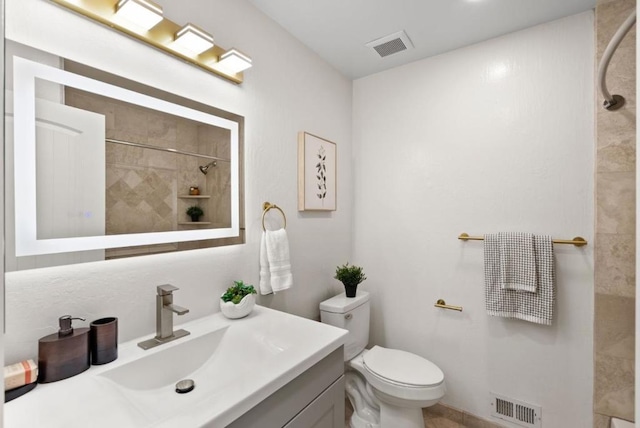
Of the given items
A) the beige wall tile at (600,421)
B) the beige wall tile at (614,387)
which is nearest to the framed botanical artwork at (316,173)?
the beige wall tile at (614,387)

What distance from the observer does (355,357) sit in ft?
6.20

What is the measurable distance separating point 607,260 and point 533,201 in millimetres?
427

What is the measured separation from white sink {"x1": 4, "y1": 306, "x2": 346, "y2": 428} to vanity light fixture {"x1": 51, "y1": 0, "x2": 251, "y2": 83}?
1072 millimetres

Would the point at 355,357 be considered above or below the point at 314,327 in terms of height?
below

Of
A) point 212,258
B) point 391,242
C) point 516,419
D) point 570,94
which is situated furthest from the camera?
point 391,242

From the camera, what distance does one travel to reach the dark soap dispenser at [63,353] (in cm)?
79

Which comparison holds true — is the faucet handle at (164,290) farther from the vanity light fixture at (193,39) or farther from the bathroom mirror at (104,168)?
the vanity light fixture at (193,39)

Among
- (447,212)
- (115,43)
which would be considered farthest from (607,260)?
(115,43)

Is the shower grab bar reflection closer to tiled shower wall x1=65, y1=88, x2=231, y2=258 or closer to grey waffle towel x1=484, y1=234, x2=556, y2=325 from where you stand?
tiled shower wall x1=65, y1=88, x2=231, y2=258

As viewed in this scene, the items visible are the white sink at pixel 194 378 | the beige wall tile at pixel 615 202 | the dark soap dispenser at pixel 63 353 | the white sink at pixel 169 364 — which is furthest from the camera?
the beige wall tile at pixel 615 202

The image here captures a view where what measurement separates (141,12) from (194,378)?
4.15 feet

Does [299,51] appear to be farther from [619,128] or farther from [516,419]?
[516,419]

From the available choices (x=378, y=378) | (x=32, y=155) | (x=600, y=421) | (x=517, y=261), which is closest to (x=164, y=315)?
(x=32, y=155)

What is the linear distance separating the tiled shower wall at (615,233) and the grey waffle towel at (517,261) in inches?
10.5
